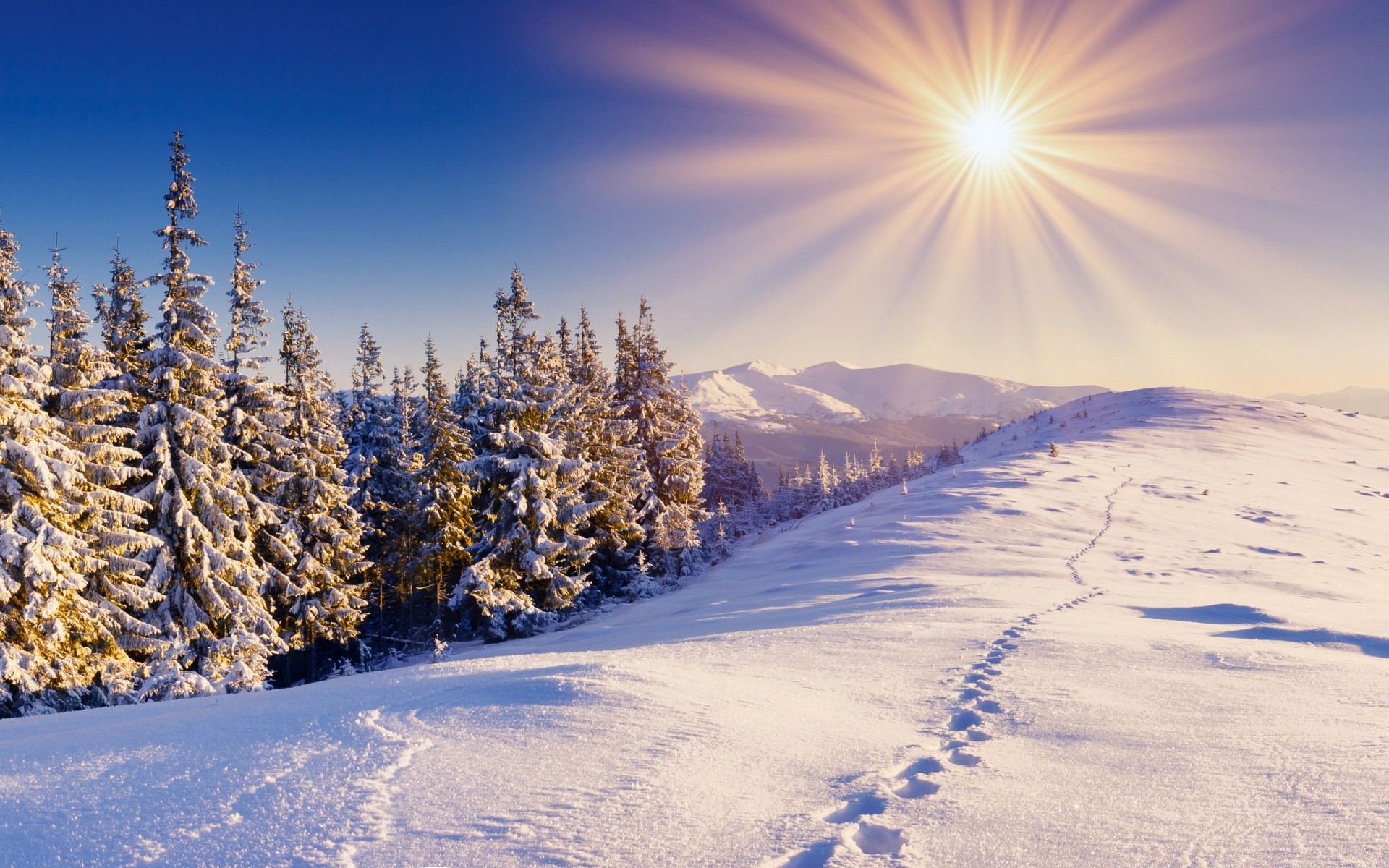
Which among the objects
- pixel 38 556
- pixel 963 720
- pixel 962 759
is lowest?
pixel 963 720

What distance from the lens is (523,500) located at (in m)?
26.1

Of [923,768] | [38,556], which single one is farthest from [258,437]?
[923,768]

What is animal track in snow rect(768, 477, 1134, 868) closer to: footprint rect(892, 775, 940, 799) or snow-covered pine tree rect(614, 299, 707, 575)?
footprint rect(892, 775, 940, 799)

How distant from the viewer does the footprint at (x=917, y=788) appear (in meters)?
4.16

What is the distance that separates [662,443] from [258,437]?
19452mm

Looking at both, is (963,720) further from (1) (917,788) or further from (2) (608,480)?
(2) (608,480)

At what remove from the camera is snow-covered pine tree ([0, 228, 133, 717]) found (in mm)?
15250

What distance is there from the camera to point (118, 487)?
67.5ft

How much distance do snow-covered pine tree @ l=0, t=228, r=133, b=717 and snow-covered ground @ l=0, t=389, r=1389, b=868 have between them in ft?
39.9

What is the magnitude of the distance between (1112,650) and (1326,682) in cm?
195

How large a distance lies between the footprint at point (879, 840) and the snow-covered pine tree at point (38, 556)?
19403 millimetres

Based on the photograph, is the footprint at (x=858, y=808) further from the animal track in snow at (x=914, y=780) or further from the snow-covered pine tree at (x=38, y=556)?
the snow-covered pine tree at (x=38, y=556)

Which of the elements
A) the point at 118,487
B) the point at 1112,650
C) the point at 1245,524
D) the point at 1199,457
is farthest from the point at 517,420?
the point at 1199,457

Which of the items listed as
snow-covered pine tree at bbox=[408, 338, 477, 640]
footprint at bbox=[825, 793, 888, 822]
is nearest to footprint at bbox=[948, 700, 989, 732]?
footprint at bbox=[825, 793, 888, 822]
